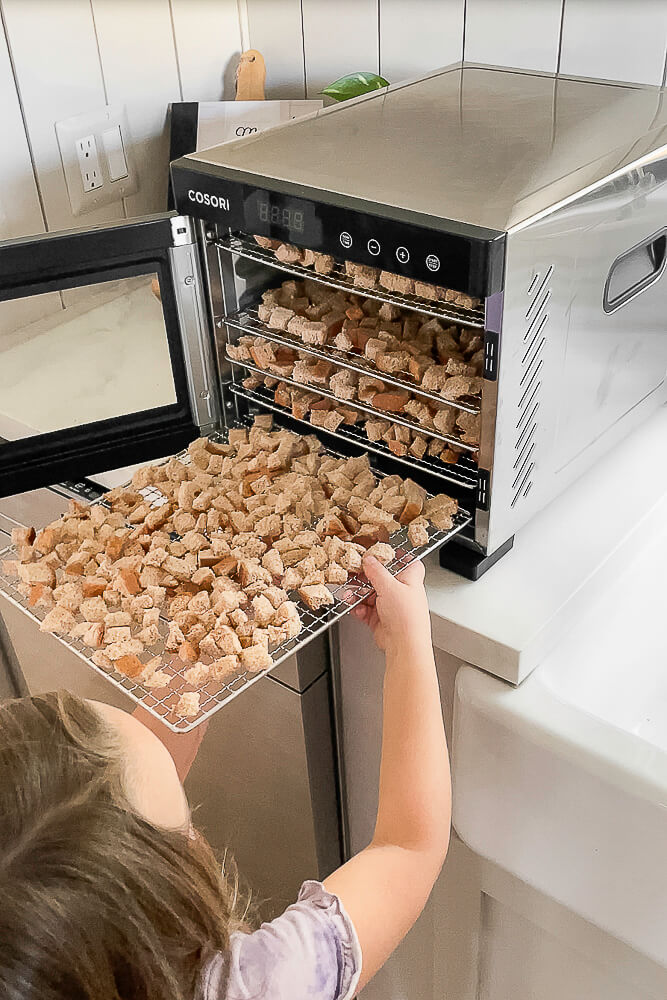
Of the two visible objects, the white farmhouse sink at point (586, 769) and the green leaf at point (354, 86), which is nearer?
the white farmhouse sink at point (586, 769)

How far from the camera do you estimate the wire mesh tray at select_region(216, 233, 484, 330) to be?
744mm

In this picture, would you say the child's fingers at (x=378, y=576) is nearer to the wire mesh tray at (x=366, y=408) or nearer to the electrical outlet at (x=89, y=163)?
the wire mesh tray at (x=366, y=408)

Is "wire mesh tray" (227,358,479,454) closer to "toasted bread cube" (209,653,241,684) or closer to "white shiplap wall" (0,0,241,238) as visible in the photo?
"toasted bread cube" (209,653,241,684)

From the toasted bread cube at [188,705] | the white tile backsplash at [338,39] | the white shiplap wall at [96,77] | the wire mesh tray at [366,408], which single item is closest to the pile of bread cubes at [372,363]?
the wire mesh tray at [366,408]

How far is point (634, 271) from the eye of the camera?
0.84 m

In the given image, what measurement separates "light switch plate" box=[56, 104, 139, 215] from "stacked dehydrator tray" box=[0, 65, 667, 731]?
490 millimetres

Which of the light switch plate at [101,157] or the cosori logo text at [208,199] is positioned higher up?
the cosori logo text at [208,199]

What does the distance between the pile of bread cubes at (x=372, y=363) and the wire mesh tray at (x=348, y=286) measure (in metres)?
0.03

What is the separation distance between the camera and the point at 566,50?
3.59 ft

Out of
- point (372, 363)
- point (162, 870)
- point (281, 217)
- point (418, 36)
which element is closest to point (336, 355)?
point (372, 363)

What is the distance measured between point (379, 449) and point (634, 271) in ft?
0.97

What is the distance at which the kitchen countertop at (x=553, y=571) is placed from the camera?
2.52 feet

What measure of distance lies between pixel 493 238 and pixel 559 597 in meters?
0.34

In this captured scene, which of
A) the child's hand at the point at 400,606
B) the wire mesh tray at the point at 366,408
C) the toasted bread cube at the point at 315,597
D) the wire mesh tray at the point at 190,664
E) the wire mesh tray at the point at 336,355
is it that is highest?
the wire mesh tray at the point at 336,355
